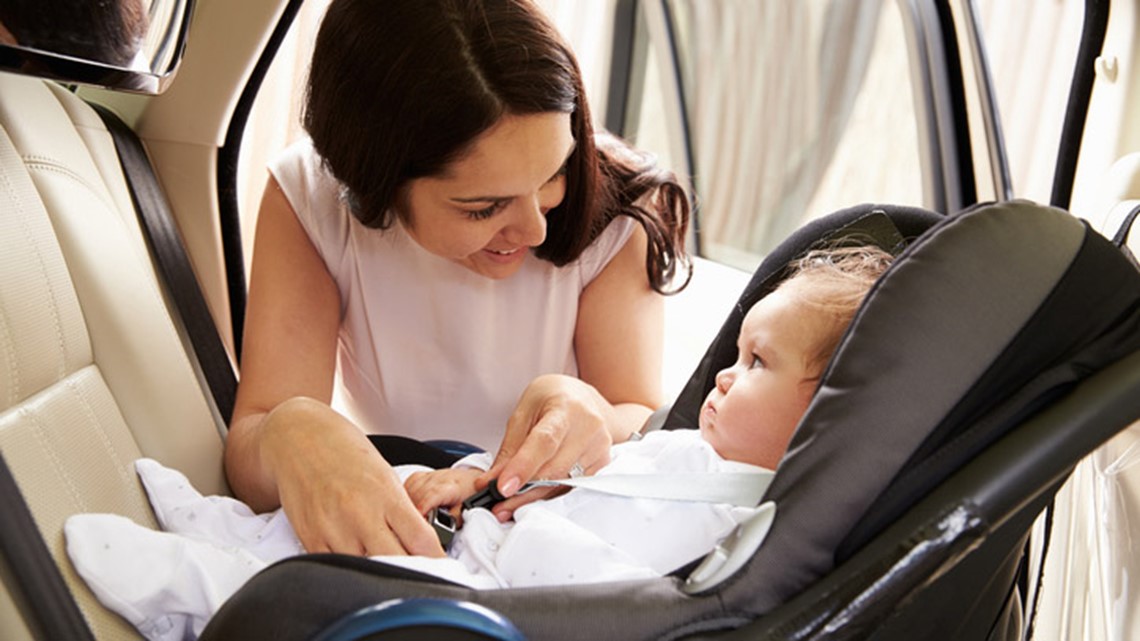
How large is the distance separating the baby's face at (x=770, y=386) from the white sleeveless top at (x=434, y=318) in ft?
1.54

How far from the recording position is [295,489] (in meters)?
1.20

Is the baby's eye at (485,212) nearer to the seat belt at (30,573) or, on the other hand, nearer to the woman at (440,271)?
the woman at (440,271)

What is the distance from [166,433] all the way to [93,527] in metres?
0.39

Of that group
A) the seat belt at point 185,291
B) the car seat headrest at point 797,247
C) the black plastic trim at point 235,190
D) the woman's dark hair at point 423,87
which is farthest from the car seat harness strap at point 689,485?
the black plastic trim at point 235,190

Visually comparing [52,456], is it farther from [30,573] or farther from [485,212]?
[485,212]

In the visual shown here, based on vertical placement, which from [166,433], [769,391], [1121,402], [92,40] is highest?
[92,40]

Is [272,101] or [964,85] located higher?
[964,85]

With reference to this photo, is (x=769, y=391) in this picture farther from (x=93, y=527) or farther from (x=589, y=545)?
(x=93, y=527)

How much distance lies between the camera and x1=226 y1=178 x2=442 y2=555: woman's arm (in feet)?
3.72

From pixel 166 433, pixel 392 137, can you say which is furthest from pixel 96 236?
pixel 392 137

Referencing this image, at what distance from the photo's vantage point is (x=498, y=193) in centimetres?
143

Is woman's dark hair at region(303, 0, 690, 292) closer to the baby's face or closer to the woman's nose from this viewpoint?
the woman's nose

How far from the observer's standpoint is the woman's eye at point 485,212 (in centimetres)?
147

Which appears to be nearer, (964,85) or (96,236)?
(96,236)
